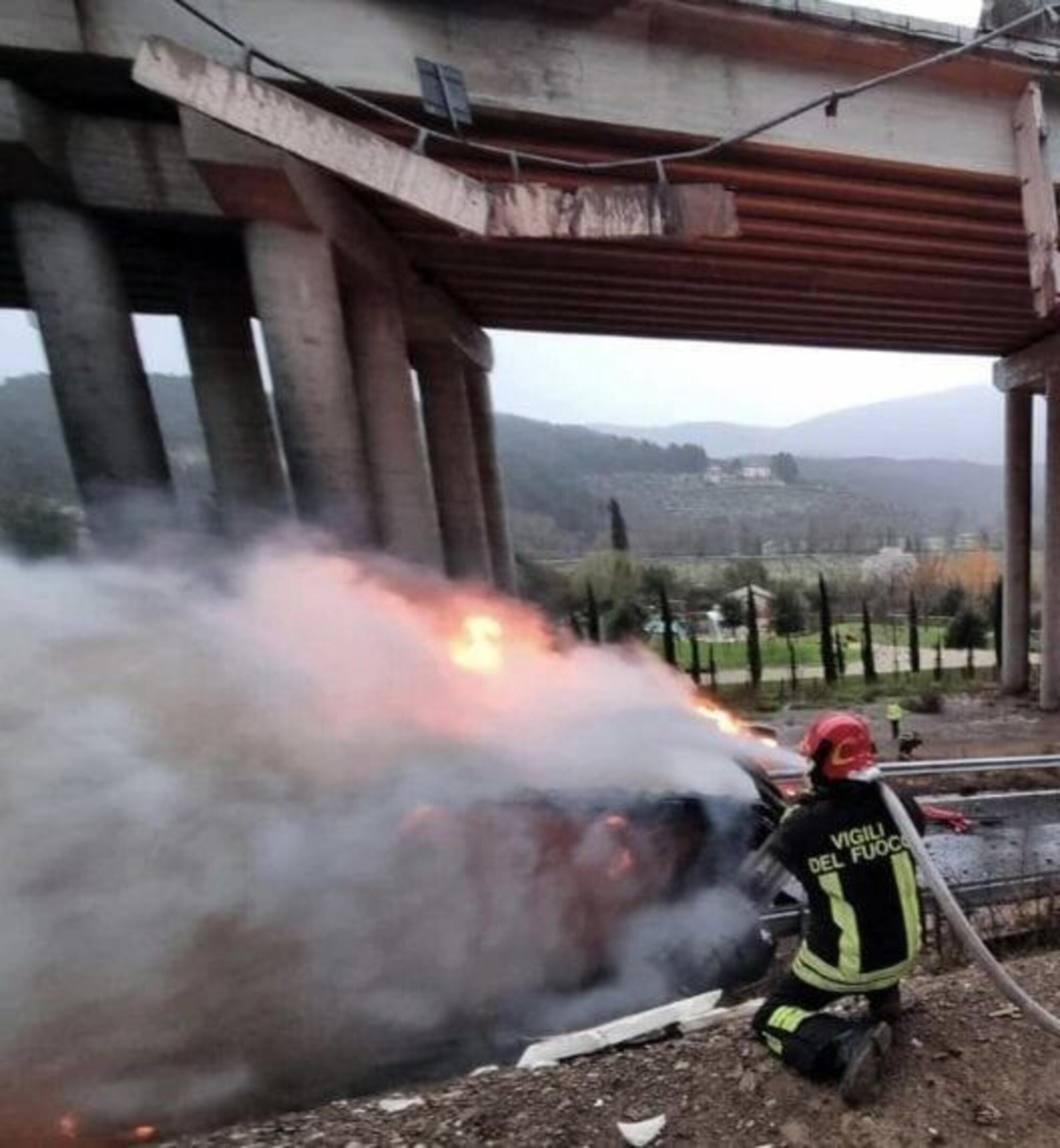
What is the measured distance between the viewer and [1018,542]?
24750 millimetres

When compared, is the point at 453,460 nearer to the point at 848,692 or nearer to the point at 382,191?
the point at 382,191

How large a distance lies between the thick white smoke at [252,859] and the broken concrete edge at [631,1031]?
16.1 inches

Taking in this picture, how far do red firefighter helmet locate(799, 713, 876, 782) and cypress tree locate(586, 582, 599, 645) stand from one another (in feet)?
110

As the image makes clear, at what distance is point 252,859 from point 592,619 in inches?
1303

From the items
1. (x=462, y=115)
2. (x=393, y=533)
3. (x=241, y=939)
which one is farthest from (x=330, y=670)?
(x=462, y=115)

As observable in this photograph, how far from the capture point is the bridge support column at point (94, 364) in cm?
850

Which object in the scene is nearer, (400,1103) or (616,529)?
(400,1103)

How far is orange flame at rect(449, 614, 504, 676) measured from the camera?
7.36 meters

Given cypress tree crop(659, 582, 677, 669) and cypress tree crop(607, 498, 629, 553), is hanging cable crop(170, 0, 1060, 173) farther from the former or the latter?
cypress tree crop(607, 498, 629, 553)

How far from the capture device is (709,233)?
9.11 metres

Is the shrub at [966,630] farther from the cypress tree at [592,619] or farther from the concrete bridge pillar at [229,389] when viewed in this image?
the concrete bridge pillar at [229,389]

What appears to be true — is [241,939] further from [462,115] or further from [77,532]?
→ [462,115]

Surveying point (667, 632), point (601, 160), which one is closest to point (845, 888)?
point (601, 160)

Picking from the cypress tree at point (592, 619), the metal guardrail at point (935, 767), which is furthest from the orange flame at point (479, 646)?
the cypress tree at point (592, 619)
